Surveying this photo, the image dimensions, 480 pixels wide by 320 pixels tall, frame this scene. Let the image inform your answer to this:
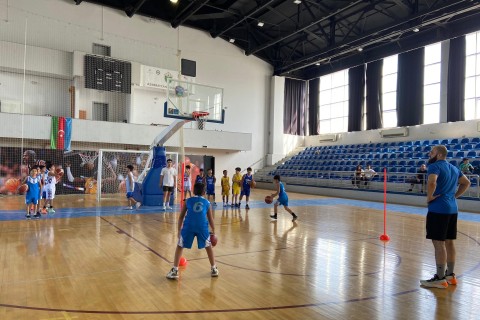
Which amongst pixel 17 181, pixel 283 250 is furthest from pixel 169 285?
pixel 17 181

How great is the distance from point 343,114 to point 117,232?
19015 millimetres

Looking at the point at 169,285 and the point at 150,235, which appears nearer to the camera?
the point at 169,285

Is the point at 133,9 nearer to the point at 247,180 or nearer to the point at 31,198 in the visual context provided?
the point at 247,180

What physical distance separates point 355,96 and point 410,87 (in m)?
3.73

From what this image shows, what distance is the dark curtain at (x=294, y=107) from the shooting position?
25.9 metres

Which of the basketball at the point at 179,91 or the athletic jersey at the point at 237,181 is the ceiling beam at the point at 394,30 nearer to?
the basketball at the point at 179,91

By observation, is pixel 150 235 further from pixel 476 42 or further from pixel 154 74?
pixel 476 42

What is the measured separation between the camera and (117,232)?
305 inches

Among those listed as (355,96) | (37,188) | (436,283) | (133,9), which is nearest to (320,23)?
(355,96)

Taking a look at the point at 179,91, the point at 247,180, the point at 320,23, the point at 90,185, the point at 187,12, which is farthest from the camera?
the point at 320,23

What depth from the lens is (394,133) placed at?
1966 cm

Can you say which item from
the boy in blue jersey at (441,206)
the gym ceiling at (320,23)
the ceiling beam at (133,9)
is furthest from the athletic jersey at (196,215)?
the ceiling beam at (133,9)

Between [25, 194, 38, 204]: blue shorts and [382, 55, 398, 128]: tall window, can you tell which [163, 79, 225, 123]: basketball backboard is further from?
[382, 55, 398, 128]: tall window

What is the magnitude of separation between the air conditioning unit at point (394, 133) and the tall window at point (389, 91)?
605mm
